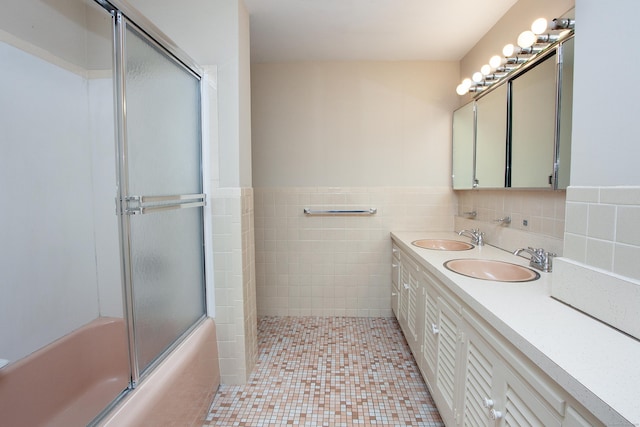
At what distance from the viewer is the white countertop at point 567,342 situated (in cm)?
61

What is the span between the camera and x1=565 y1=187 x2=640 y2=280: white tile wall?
0.88 metres

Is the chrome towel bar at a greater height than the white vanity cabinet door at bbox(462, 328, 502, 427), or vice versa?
the chrome towel bar

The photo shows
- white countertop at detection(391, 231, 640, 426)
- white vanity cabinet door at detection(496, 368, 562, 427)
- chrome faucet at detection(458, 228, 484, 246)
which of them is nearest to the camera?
white countertop at detection(391, 231, 640, 426)

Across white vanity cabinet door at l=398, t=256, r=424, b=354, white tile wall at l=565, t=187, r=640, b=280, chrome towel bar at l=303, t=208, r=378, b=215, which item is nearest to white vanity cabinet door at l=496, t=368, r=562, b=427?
white tile wall at l=565, t=187, r=640, b=280

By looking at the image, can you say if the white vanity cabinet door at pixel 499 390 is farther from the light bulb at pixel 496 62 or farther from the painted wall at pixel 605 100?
the light bulb at pixel 496 62

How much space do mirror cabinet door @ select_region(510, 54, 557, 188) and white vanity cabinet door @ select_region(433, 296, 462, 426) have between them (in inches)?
33.9

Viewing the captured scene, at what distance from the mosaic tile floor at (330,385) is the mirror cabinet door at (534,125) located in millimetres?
1414

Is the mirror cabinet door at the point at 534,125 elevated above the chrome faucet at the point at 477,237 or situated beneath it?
elevated above

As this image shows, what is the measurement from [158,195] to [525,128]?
2027 mm

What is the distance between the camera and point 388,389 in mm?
1908

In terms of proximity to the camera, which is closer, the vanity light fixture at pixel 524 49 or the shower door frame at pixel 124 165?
the shower door frame at pixel 124 165

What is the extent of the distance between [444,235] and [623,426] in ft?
7.18

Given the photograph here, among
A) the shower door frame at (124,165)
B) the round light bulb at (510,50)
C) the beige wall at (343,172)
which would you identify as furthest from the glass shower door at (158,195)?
the round light bulb at (510,50)

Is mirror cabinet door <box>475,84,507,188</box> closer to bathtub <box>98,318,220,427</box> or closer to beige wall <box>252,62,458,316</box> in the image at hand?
beige wall <box>252,62,458,316</box>
